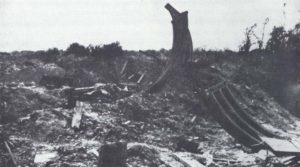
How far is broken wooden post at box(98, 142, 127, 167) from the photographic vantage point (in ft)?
21.5

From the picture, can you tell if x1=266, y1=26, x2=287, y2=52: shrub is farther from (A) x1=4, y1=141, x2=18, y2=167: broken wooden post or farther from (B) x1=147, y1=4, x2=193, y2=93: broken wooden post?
(A) x1=4, y1=141, x2=18, y2=167: broken wooden post

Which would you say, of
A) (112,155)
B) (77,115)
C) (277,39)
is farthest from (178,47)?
(277,39)

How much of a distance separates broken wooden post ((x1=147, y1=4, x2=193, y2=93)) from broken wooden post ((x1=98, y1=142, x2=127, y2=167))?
22.4ft

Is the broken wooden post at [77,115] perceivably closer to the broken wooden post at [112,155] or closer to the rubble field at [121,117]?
the rubble field at [121,117]

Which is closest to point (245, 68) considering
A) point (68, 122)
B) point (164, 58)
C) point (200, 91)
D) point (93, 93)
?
point (164, 58)

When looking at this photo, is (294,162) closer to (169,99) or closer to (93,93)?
(169,99)

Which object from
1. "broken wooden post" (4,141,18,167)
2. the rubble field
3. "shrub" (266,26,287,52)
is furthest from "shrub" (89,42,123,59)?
"shrub" (266,26,287,52)

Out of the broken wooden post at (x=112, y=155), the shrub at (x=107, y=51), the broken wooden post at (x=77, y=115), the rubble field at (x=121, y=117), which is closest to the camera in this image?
the broken wooden post at (x=112, y=155)

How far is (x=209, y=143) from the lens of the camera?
413 inches

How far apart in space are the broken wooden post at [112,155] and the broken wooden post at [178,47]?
6822mm

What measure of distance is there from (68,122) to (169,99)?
4.65m

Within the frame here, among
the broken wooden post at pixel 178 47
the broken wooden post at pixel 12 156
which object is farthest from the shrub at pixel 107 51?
the broken wooden post at pixel 12 156

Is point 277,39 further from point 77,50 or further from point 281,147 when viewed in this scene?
point 281,147

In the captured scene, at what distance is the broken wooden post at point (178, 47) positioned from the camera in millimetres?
13734
